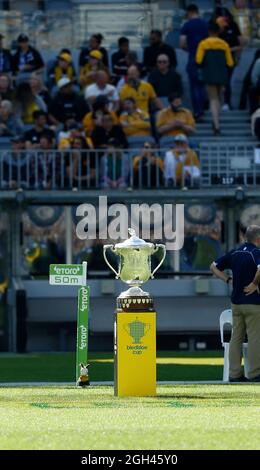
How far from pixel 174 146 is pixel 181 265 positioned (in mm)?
2051

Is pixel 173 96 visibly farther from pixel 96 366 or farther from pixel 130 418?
pixel 130 418

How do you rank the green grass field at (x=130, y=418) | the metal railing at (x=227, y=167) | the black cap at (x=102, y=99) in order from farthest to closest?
1. the black cap at (x=102, y=99)
2. the metal railing at (x=227, y=167)
3. the green grass field at (x=130, y=418)

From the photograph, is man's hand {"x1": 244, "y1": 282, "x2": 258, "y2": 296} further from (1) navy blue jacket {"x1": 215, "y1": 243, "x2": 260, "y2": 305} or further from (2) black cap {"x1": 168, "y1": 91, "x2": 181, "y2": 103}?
(2) black cap {"x1": 168, "y1": 91, "x2": 181, "y2": 103}

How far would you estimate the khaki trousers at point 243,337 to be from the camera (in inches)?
727

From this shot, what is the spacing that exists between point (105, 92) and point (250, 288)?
12.3 metres

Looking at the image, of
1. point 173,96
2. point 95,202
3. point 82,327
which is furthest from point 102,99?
point 82,327

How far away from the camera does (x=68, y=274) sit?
18.0 meters

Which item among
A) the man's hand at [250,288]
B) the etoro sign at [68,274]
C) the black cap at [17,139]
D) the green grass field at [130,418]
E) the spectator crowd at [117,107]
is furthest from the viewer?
the black cap at [17,139]

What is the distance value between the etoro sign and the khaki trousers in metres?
1.80

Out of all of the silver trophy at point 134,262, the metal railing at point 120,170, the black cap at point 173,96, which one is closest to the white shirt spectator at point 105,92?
the black cap at point 173,96

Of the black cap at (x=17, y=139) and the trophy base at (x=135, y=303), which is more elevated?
the black cap at (x=17, y=139)

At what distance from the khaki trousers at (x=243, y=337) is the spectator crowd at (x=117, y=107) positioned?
9888 mm
